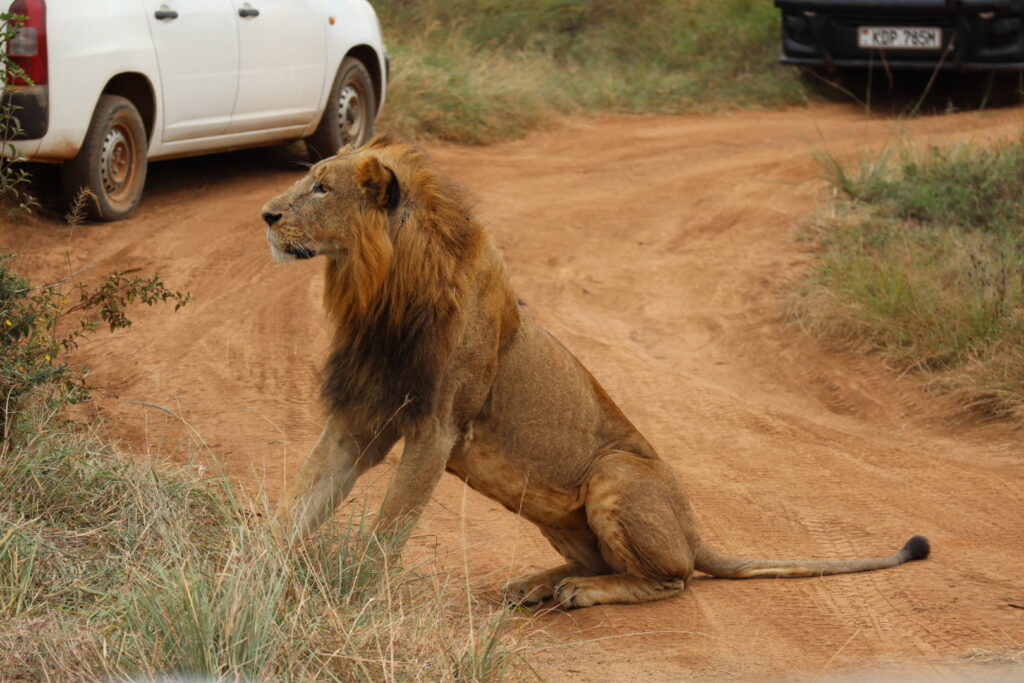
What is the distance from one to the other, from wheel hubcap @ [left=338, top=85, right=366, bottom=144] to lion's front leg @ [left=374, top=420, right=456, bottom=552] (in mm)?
6811

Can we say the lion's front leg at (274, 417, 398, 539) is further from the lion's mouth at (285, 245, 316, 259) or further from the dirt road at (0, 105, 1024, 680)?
the lion's mouth at (285, 245, 316, 259)

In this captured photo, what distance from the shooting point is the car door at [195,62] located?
28.5ft

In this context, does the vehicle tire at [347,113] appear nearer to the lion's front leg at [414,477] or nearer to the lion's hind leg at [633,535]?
the lion's hind leg at [633,535]

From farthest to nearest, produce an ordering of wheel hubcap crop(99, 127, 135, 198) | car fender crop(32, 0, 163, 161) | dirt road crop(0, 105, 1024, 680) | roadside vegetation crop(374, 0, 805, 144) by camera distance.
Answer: roadside vegetation crop(374, 0, 805, 144) → wheel hubcap crop(99, 127, 135, 198) → car fender crop(32, 0, 163, 161) → dirt road crop(0, 105, 1024, 680)

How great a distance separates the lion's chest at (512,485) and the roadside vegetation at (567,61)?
776 cm

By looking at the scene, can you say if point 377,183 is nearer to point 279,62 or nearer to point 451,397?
point 451,397

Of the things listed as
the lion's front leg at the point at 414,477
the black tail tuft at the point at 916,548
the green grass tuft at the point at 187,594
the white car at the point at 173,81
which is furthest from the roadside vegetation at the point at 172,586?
the white car at the point at 173,81

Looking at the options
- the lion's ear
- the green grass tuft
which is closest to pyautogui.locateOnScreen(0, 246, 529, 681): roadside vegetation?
the green grass tuft

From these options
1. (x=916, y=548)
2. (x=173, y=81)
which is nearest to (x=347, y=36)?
(x=173, y=81)

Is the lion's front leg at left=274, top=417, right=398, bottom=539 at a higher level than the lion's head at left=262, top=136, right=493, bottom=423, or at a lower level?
lower

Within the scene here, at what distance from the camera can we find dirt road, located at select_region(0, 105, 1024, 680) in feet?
15.5

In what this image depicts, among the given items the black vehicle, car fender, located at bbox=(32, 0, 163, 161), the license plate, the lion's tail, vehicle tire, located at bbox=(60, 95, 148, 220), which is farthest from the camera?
the license plate

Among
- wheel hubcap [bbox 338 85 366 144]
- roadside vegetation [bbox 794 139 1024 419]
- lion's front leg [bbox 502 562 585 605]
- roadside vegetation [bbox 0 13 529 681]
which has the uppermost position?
wheel hubcap [bbox 338 85 366 144]

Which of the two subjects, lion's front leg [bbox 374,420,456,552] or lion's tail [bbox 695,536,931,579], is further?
lion's tail [bbox 695,536,931,579]
